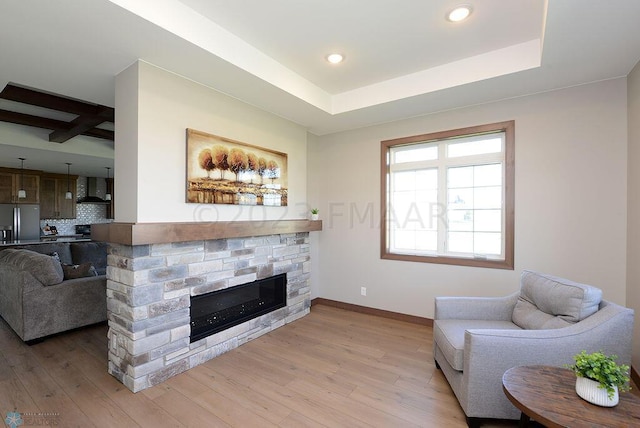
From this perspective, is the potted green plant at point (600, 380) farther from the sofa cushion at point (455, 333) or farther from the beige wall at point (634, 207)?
the beige wall at point (634, 207)

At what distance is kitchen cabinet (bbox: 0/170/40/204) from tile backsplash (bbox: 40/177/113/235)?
79cm

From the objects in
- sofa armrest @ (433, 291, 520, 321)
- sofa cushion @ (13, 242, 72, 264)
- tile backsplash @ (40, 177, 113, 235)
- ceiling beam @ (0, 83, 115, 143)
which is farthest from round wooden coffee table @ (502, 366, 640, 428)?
tile backsplash @ (40, 177, 113, 235)

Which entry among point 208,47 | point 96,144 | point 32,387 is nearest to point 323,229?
point 208,47

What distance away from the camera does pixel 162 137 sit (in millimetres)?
2572

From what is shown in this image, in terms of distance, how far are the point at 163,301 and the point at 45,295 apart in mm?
1825

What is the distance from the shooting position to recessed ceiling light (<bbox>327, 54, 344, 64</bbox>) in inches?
111

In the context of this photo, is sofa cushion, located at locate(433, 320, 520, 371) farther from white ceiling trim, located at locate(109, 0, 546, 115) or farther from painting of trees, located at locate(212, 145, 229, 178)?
painting of trees, located at locate(212, 145, 229, 178)

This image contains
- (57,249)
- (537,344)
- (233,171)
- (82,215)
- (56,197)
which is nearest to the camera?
(537,344)

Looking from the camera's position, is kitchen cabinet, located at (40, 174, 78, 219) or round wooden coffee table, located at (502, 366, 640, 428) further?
kitchen cabinet, located at (40, 174, 78, 219)

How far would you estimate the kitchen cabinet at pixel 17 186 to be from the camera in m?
6.93

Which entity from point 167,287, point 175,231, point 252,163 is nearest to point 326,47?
point 252,163

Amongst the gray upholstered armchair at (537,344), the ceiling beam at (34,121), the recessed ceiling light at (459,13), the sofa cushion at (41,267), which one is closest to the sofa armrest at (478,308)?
the gray upholstered armchair at (537,344)

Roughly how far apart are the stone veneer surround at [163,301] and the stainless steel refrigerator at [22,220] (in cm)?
684

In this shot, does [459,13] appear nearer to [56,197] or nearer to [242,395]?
[242,395]
